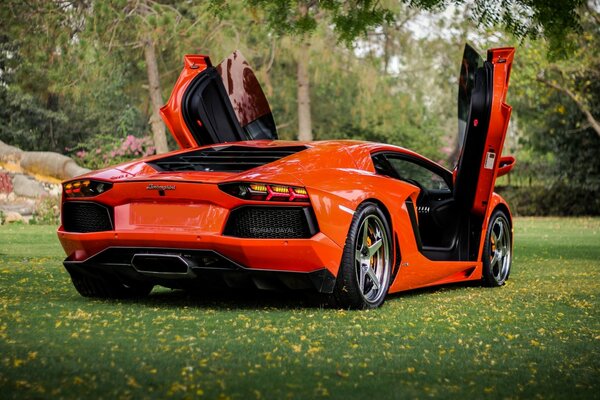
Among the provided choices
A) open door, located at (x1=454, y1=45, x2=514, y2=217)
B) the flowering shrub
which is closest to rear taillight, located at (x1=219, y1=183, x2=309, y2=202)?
open door, located at (x1=454, y1=45, x2=514, y2=217)

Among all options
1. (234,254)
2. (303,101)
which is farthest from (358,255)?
(303,101)

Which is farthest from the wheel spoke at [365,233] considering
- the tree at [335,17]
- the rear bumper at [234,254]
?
the tree at [335,17]

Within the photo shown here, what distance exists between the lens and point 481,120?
846 cm

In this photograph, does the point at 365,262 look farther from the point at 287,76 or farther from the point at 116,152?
the point at 287,76

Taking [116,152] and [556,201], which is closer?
[556,201]

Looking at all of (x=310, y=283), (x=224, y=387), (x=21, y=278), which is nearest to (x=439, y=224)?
(x=310, y=283)

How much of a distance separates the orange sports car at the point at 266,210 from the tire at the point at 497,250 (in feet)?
1.05

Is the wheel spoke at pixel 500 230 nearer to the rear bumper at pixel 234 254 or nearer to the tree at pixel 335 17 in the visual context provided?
the rear bumper at pixel 234 254

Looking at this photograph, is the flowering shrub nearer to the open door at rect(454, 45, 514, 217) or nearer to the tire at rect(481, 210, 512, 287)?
the tire at rect(481, 210, 512, 287)

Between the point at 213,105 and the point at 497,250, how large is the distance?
3.00 m

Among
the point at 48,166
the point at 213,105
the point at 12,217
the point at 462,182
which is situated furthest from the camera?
the point at 48,166

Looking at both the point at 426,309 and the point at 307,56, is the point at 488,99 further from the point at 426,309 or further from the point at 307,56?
the point at 307,56

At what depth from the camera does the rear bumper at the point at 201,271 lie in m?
6.75

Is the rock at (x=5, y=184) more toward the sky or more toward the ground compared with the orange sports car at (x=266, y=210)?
more toward the ground
